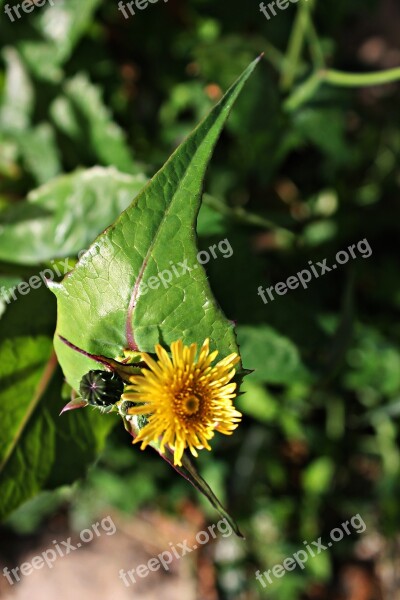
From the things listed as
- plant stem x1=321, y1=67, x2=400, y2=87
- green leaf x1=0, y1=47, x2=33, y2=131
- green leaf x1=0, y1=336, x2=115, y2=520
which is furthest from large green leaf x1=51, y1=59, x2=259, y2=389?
green leaf x1=0, y1=47, x2=33, y2=131

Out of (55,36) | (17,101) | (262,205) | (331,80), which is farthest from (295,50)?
(17,101)

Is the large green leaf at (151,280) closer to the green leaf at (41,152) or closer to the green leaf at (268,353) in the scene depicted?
the green leaf at (268,353)

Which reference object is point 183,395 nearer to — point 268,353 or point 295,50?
point 268,353

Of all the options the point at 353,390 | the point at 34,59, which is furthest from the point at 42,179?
the point at 353,390

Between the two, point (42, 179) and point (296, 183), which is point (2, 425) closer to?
point (42, 179)

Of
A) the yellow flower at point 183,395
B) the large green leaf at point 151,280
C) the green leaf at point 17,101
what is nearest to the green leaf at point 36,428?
the large green leaf at point 151,280

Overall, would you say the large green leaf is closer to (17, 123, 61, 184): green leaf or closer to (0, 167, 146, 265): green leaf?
(0, 167, 146, 265): green leaf
